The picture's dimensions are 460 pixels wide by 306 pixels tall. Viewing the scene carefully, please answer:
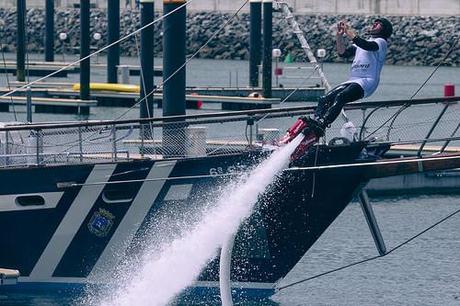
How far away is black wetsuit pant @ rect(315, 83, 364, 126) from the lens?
1975 cm

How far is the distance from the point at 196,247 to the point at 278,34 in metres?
68.7

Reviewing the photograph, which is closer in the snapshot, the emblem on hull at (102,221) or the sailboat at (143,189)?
the sailboat at (143,189)

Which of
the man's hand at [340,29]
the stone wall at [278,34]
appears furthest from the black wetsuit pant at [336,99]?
the stone wall at [278,34]

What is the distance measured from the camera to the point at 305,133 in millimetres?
19922

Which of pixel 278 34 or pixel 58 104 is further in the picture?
pixel 278 34

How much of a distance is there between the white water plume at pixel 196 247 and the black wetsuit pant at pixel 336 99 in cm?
65

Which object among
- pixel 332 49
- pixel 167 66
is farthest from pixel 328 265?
pixel 332 49

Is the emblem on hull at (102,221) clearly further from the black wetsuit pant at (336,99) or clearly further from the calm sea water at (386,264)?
the black wetsuit pant at (336,99)

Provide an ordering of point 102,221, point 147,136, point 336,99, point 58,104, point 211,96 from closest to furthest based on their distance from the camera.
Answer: point 336,99
point 102,221
point 147,136
point 58,104
point 211,96

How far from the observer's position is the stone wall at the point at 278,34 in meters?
86.6

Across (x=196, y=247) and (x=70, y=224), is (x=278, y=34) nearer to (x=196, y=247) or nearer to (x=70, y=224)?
(x=70, y=224)

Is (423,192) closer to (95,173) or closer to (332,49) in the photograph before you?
(95,173)

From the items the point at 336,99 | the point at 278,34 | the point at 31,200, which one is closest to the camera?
the point at 336,99

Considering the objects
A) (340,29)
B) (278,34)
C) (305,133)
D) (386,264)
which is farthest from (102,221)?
(278,34)
